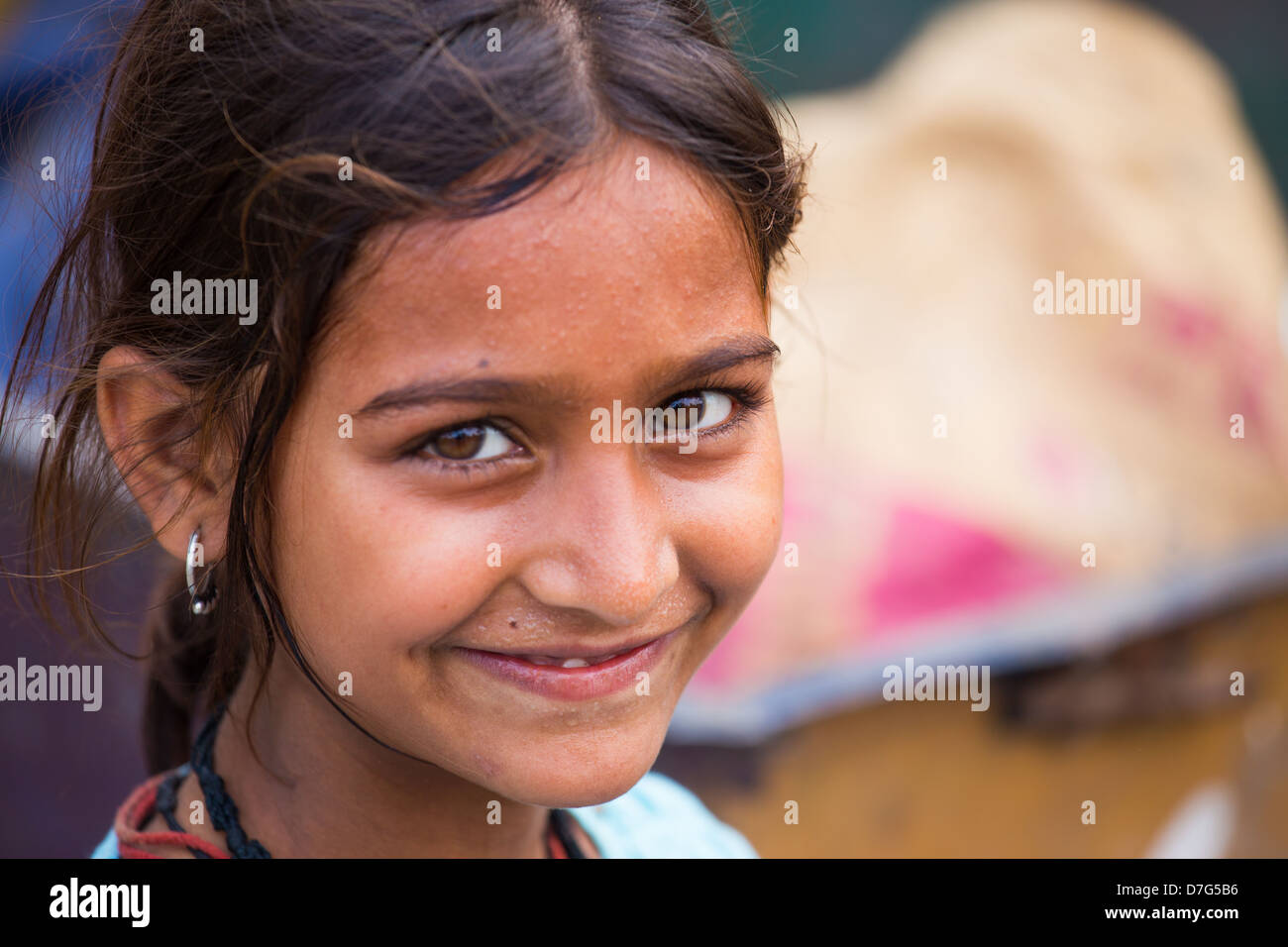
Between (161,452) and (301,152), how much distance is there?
329 mm

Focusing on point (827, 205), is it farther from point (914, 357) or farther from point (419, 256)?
point (419, 256)

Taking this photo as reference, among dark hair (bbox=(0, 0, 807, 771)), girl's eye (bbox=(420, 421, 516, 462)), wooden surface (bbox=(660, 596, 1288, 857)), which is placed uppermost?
dark hair (bbox=(0, 0, 807, 771))

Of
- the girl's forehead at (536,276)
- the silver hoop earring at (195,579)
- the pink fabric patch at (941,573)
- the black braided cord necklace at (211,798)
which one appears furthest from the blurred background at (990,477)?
the girl's forehead at (536,276)

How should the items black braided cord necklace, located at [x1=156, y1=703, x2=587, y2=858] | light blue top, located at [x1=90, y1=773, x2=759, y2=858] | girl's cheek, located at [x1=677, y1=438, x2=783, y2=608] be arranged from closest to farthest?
girl's cheek, located at [x1=677, y1=438, x2=783, y2=608]
black braided cord necklace, located at [x1=156, y1=703, x2=587, y2=858]
light blue top, located at [x1=90, y1=773, x2=759, y2=858]

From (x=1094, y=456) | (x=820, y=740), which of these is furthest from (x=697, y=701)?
(x=1094, y=456)

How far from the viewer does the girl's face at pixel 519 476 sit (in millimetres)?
930

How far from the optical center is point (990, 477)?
2545 mm

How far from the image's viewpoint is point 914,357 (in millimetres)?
2682

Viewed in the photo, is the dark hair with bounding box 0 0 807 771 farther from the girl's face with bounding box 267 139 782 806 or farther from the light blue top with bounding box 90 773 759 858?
the light blue top with bounding box 90 773 759 858

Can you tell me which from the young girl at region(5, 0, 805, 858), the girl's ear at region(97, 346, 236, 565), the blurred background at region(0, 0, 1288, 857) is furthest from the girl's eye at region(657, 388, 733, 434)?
the blurred background at region(0, 0, 1288, 857)

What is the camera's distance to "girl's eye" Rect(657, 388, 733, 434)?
41.5 inches

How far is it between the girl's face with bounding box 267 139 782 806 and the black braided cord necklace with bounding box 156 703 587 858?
228 millimetres
